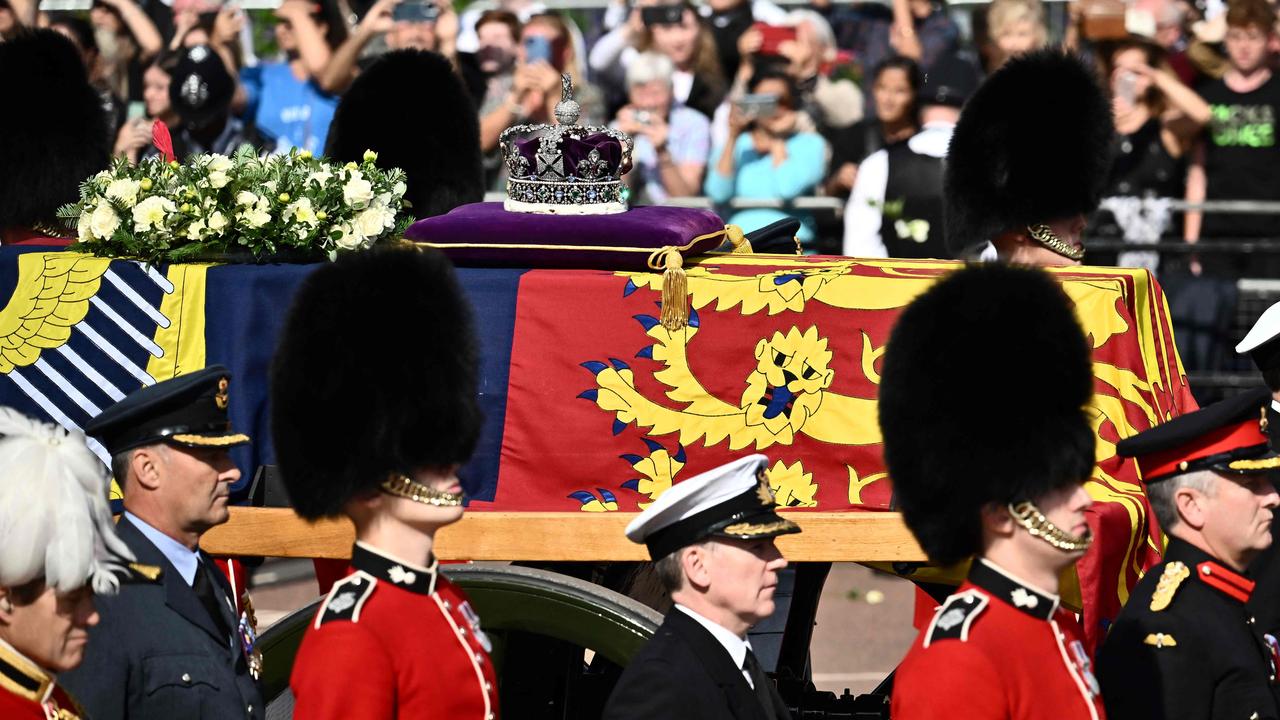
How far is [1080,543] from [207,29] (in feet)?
24.3

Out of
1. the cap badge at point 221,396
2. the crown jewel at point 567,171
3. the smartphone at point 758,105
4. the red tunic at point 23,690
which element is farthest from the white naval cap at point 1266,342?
the smartphone at point 758,105

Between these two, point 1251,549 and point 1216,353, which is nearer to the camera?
point 1251,549

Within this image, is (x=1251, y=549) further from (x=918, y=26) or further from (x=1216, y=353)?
(x=918, y=26)

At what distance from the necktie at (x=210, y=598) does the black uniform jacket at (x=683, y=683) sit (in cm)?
104

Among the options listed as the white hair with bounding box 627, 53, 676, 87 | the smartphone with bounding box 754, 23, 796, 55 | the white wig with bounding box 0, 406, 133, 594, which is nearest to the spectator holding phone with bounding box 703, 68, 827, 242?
the smartphone with bounding box 754, 23, 796, 55

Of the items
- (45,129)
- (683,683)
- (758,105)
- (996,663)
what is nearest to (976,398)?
(996,663)

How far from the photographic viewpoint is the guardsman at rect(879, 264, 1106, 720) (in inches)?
149

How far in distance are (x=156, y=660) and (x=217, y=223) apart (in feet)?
5.19

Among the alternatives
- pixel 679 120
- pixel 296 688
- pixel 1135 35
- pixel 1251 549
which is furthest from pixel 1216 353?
pixel 296 688

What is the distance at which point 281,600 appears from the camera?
8.95 meters

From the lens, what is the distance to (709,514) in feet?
12.9

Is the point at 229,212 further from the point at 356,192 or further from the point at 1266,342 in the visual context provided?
the point at 1266,342

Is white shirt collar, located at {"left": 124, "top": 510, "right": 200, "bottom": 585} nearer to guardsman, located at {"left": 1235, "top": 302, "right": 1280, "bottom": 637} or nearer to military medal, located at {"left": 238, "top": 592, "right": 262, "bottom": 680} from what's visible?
military medal, located at {"left": 238, "top": 592, "right": 262, "bottom": 680}

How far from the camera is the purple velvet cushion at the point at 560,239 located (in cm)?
559
